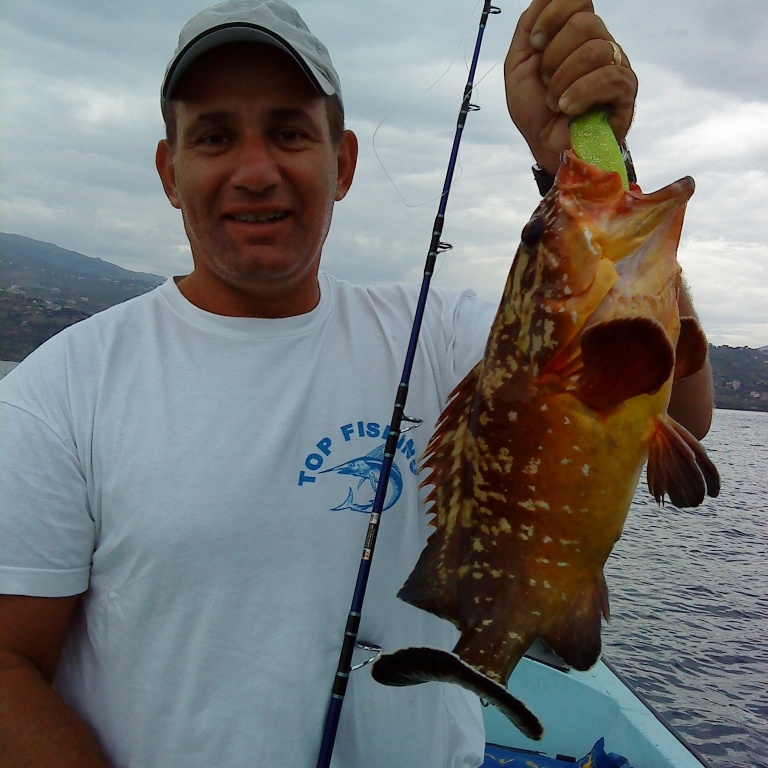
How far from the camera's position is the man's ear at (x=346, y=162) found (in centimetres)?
260

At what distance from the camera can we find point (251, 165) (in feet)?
7.16

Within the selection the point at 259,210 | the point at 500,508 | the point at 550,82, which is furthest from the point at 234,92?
the point at 500,508

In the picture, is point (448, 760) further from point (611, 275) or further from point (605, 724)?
point (605, 724)

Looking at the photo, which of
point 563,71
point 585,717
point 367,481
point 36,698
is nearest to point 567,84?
point 563,71

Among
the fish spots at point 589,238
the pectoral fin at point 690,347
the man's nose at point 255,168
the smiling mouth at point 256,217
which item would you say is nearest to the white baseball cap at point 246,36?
the man's nose at point 255,168

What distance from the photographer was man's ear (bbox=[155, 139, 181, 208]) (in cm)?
245

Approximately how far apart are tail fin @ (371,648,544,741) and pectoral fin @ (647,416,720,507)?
2.19ft

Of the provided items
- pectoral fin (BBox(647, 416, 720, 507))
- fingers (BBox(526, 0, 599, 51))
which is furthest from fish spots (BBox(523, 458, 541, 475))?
fingers (BBox(526, 0, 599, 51))

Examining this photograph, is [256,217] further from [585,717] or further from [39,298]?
[39,298]

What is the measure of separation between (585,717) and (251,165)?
173 inches

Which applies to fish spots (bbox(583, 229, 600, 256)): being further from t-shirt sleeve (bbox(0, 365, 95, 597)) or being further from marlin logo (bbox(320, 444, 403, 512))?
t-shirt sleeve (bbox(0, 365, 95, 597))

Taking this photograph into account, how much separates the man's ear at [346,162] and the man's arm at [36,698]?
5.71ft

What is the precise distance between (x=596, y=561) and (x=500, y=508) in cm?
29

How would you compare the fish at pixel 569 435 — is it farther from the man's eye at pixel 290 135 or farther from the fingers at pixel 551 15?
the man's eye at pixel 290 135
